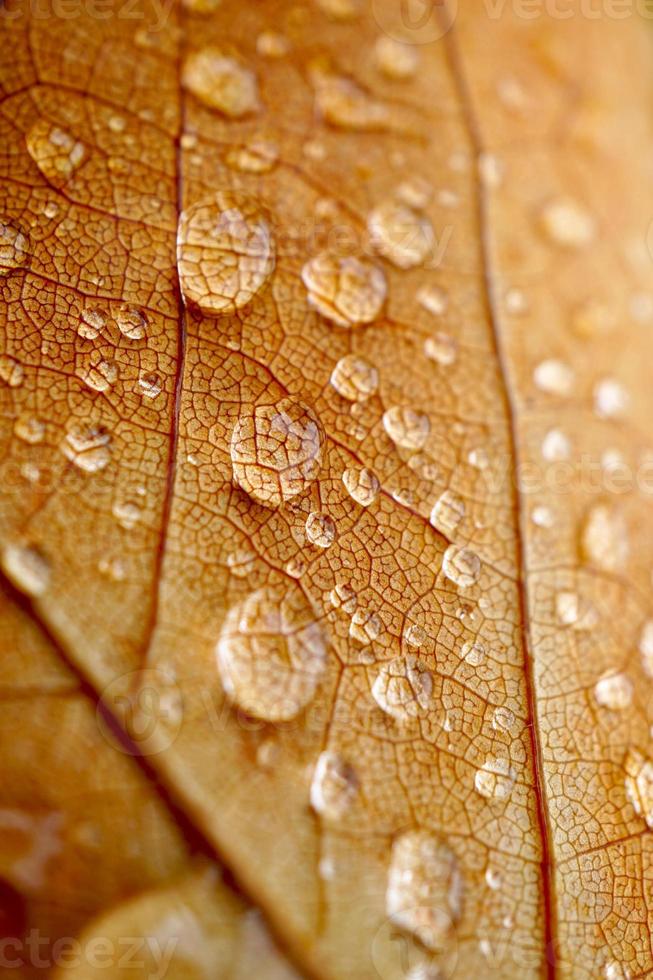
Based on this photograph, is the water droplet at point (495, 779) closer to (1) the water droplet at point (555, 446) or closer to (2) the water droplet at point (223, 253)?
(1) the water droplet at point (555, 446)

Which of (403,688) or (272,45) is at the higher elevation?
(272,45)

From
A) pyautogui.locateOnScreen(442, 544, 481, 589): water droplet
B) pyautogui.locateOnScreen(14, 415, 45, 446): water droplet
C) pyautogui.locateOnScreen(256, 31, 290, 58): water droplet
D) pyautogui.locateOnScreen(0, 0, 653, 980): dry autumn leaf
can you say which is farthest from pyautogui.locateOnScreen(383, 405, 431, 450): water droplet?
pyautogui.locateOnScreen(256, 31, 290, 58): water droplet

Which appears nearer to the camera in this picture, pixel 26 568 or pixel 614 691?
pixel 26 568

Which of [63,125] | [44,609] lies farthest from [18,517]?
[63,125]

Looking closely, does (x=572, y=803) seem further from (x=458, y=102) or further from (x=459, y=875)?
(x=458, y=102)

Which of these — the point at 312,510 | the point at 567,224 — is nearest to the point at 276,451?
Result: the point at 312,510

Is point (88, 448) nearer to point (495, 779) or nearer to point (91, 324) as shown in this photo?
point (91, 324)

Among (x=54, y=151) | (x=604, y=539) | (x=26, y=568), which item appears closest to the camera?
(x=26, y=568)
